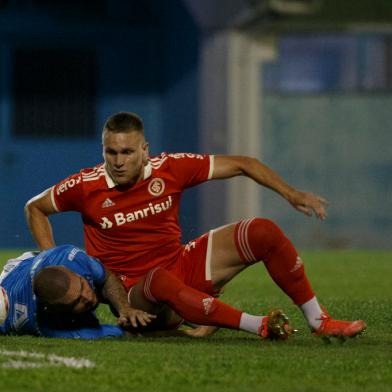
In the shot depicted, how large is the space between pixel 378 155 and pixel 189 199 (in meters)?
3.08

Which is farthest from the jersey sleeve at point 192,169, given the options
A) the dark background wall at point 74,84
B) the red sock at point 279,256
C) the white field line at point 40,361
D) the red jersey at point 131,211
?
the dark background wall at point 74,84

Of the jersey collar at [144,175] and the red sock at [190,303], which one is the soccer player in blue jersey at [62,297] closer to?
the red sock at [190,303]

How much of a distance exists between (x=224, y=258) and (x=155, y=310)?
54cm

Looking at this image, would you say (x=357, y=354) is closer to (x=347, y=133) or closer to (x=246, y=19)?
(x=246, y=19)

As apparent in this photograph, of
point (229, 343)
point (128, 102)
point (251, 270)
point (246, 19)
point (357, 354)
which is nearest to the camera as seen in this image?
point (357, 354)

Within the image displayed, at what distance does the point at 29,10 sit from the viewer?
20719mm

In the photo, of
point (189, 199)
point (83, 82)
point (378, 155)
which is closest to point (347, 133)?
point (378, 155)

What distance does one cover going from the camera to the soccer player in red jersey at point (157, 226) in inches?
288

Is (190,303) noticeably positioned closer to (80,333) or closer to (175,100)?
(80,333)

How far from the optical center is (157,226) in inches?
302

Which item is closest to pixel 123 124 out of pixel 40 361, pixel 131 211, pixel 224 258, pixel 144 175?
pixel 144 175

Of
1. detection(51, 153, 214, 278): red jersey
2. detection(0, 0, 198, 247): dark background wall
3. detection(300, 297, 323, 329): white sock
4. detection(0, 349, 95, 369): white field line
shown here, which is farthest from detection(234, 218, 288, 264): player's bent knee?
detection(0, 0, 198, 247): dark background wall

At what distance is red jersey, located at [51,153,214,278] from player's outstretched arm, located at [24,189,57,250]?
0.08 meters

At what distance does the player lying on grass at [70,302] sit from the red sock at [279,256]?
12.0 inches
